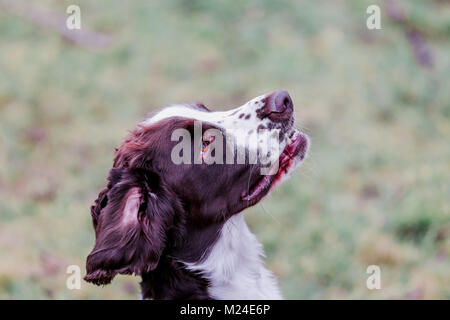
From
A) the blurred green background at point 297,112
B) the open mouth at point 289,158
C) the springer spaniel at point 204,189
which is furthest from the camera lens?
the blurred green background at point 297,112

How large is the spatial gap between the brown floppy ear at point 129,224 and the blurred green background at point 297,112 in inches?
53.1

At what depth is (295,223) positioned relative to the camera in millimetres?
5383

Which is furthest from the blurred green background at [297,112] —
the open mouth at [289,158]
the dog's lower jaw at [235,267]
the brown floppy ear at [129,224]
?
the brown floppy ear at [129,224]

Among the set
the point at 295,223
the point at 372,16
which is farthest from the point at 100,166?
the point at 372,16

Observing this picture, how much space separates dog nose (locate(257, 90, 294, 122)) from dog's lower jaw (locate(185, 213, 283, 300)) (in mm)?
494

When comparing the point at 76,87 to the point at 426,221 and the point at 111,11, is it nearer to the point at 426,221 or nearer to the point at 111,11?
the point at 111,11

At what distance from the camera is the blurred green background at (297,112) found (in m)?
4.88

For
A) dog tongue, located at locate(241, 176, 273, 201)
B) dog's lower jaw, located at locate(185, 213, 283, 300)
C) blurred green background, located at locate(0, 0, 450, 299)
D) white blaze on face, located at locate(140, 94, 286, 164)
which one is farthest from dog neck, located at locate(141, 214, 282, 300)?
blurred green background, located at locate(0, 0, 450, 299)

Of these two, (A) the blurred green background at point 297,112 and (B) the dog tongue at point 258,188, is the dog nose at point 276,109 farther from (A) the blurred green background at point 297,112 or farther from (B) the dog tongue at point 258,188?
(A) the blurred green background at point 297,112

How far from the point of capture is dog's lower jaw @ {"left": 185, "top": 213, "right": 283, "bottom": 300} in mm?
3270

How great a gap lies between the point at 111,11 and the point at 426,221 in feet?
14.7

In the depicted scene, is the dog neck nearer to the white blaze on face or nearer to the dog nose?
the white blaze on face

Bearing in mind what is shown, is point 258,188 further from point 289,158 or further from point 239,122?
point 239,122

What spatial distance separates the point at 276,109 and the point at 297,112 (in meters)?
3.24
